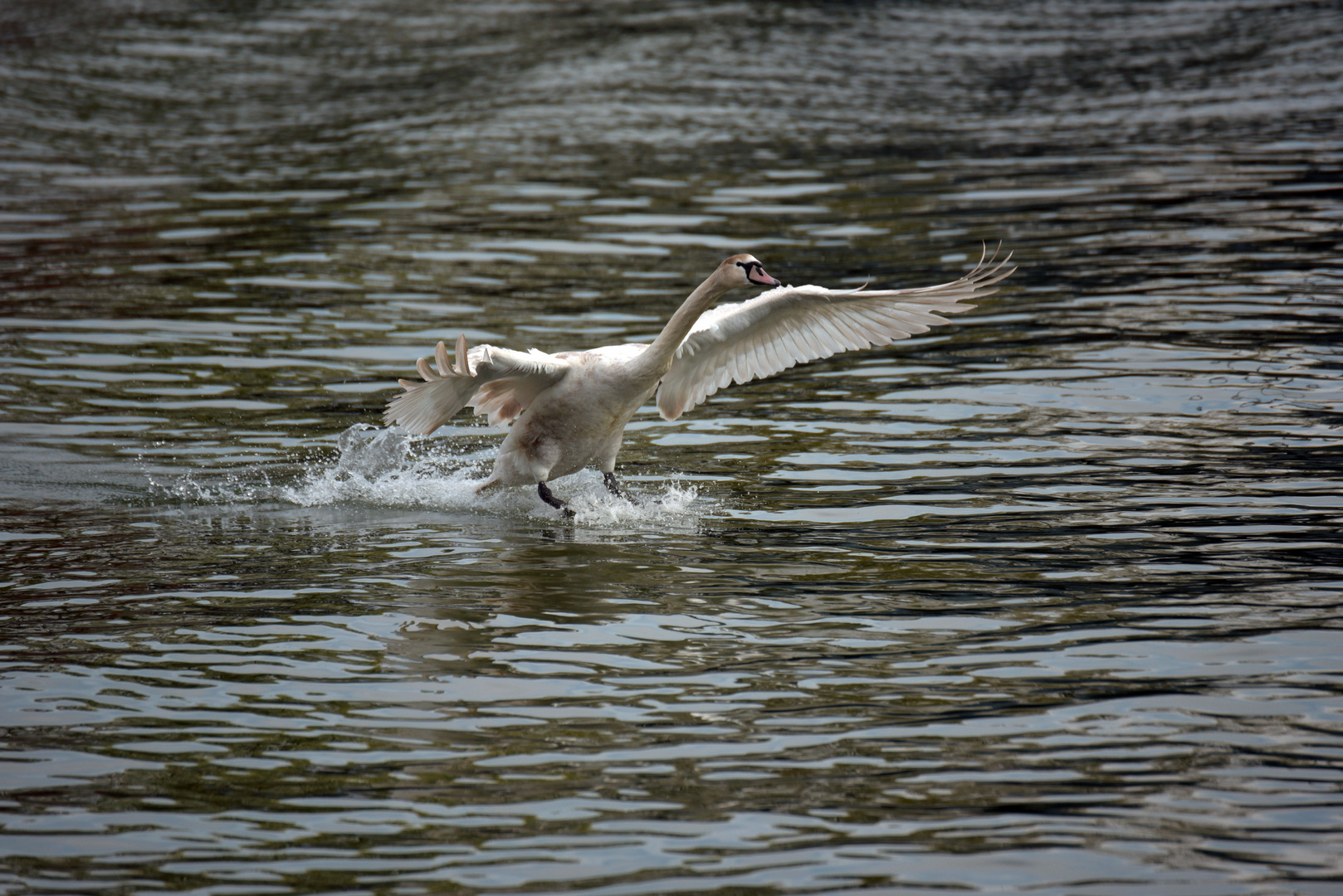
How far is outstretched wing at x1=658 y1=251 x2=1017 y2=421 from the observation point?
933 centimetres

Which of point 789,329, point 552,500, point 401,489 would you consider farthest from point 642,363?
point 401,489

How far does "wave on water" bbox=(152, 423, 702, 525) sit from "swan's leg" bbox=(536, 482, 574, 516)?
7cm

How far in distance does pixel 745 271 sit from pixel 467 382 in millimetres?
1819

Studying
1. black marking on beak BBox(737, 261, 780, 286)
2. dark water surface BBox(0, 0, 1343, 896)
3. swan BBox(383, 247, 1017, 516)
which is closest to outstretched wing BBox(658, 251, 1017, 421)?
swan BBox(383, 247, 1017, 516)

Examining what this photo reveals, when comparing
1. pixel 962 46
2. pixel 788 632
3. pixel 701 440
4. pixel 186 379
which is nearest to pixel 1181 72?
pixel 962 46

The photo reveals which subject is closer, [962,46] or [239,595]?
[239,595]

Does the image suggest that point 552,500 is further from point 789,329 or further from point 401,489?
point 789,329

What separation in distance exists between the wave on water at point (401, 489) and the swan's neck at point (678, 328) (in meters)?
0.87

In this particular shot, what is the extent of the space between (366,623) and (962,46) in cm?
2415

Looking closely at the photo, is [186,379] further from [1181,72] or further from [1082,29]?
[1082,29]

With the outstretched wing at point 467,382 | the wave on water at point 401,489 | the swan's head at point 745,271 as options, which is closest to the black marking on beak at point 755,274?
the swan's head at point 745,271

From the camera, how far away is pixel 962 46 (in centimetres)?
2836

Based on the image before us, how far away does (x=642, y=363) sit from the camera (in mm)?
9281

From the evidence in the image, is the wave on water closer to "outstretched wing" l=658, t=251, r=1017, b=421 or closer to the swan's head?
"outstretched wing" l=658, t=251, r=1017, b=421
